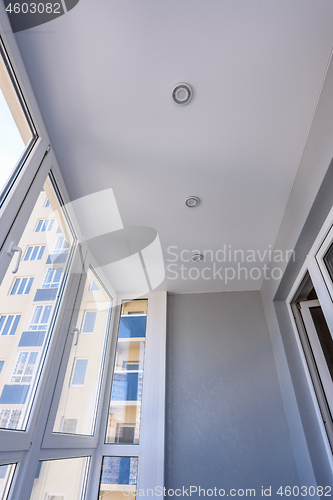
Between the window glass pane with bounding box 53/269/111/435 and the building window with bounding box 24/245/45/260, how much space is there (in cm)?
77

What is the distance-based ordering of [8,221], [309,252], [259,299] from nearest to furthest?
1. [8,221]
2. [309,252]
3. [259,299]

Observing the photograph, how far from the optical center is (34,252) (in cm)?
164

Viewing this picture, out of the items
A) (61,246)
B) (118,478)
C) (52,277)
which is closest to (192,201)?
(61,246)

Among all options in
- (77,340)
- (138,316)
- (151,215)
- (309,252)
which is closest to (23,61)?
(151,215)

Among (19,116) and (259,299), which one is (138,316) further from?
(19,116)

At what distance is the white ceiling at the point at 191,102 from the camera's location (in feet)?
4.50

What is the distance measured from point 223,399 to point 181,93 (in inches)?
99.5

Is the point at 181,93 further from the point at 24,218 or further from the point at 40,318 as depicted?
the point at 40,318

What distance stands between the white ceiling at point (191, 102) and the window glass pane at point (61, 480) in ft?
5.62

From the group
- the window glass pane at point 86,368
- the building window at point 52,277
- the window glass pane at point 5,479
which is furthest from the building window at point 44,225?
the window glass pane at point 5,479

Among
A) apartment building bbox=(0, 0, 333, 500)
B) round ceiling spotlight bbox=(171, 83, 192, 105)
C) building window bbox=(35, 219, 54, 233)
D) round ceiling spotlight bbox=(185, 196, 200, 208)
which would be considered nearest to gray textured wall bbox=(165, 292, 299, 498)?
apartment building bbox=(0, 0, 333, 500)

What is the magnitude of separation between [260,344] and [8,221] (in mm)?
2549

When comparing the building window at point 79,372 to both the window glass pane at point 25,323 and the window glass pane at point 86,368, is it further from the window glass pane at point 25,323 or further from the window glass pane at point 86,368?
the window glass pane at point 25,323

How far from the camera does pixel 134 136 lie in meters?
1.84
